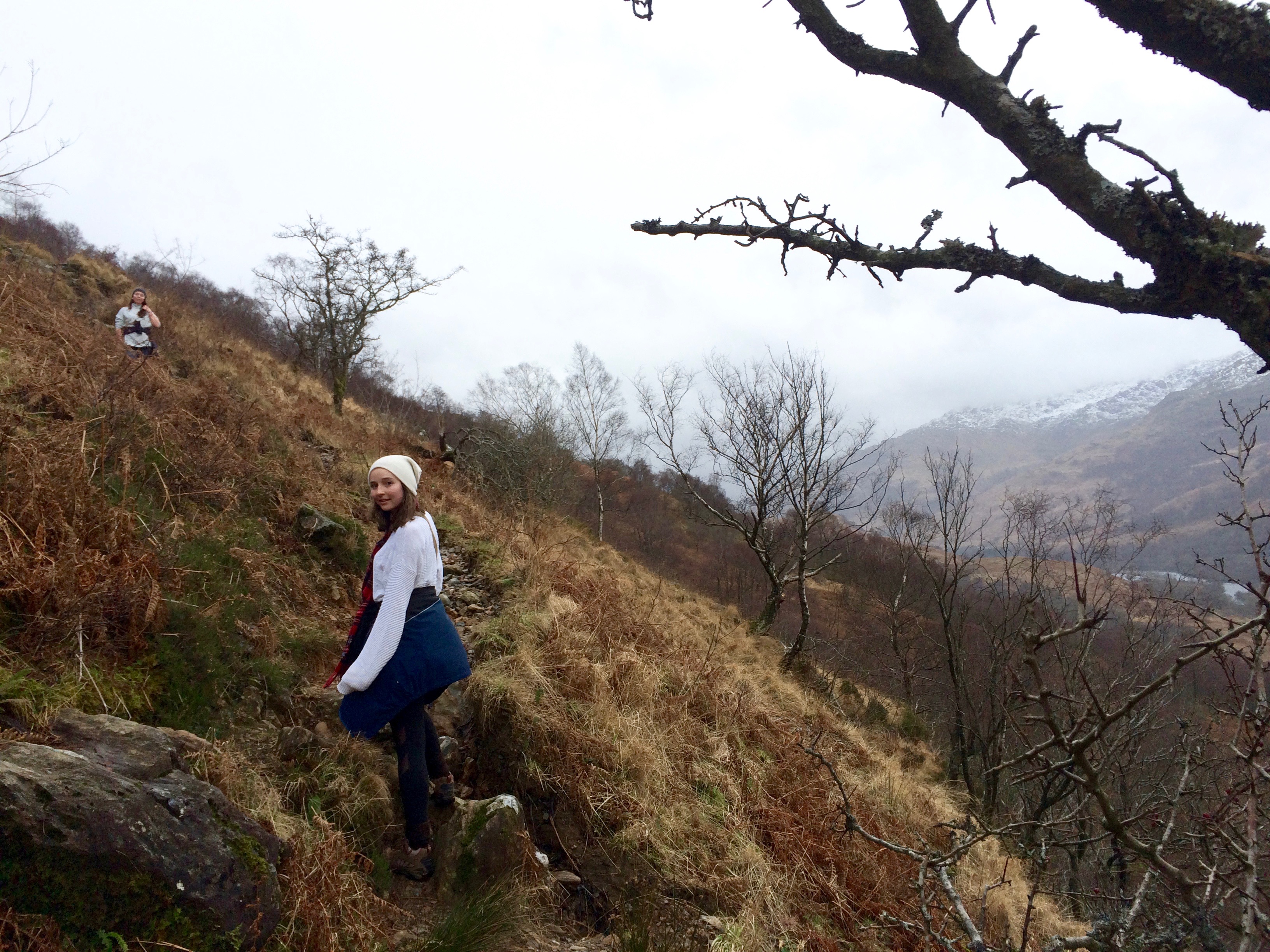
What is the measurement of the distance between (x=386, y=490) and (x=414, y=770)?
1.25 metres

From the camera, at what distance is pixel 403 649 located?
2764mm

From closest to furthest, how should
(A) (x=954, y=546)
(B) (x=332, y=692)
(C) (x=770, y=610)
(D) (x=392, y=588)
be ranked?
(D) (x=392, y=588), (B) (x=332, y=692), (A) (x=954, y=546), (C) (x=770, y=610)

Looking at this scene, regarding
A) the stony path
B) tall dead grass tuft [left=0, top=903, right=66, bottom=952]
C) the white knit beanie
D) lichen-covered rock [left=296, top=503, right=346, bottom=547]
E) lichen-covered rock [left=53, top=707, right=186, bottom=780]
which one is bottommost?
the stony path

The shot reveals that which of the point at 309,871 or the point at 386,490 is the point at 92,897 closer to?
the point at 309,871

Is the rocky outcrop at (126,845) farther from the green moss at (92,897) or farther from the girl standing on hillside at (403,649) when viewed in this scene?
the girl standing on hillside at (403,649)

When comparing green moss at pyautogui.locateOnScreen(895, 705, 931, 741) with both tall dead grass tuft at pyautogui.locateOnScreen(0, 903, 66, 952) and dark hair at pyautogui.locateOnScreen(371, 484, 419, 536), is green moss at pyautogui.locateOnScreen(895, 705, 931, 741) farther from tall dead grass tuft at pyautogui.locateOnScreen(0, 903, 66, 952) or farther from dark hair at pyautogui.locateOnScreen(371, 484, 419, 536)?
tall dead grass tuft at pyautogui.locateOnScreen(0, 903, 66, 952)

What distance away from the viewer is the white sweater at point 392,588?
2639 mm

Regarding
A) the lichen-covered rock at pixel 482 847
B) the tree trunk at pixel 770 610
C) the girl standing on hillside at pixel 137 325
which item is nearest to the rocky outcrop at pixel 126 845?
the lichen-covered rock at pixel 482 847

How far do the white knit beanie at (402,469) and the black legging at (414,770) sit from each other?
0.96 m

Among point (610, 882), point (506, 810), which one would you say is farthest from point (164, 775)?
point (610, 882)

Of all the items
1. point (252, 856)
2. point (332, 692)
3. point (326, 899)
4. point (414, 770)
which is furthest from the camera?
point (332, 692)

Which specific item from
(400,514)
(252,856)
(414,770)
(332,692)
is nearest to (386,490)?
(400,514)

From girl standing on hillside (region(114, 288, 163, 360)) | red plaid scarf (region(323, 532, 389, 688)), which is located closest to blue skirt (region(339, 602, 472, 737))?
red plaid scarf (region(323, 532, 389, 688))

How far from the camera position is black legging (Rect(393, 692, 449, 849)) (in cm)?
282
